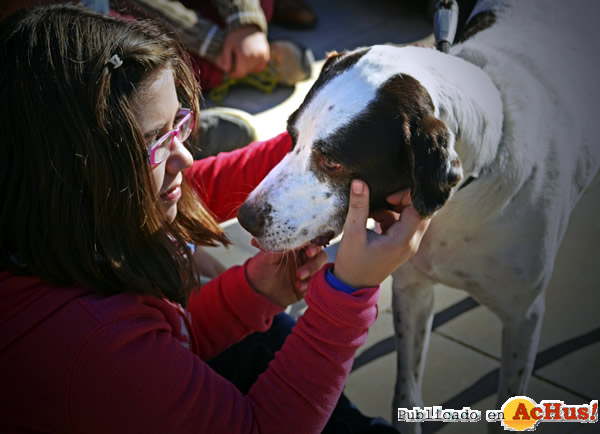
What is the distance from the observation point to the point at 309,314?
54.0 inches

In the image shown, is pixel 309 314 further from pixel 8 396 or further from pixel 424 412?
pixel 424 412

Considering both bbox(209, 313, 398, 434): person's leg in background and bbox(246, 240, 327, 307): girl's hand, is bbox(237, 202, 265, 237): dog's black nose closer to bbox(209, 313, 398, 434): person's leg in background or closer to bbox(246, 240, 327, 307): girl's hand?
bbox(246, 240, 327, 307): girl's hand

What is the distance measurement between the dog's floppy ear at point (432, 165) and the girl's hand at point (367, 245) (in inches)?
1.9

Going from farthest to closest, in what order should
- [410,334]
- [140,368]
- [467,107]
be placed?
[410,334]
[467,107]
[140,368]

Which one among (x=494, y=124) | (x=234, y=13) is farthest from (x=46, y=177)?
(x=234, y=13)

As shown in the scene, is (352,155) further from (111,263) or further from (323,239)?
(111,263)

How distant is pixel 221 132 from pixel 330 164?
217 cm

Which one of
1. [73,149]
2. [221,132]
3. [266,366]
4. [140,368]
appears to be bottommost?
[221,132]

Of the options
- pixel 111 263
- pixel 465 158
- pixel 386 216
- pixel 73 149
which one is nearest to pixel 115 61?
pixel 73 149

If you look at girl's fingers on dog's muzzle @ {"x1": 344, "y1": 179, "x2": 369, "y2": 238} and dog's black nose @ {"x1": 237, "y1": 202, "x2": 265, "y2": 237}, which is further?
dog's black nose @ {"x1": 237, "y1": 202, "x2": 265, "y2": 237}

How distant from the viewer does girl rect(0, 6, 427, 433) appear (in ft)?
3.82

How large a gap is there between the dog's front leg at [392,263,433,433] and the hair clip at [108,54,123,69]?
1.26m

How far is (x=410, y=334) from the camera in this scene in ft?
7.22

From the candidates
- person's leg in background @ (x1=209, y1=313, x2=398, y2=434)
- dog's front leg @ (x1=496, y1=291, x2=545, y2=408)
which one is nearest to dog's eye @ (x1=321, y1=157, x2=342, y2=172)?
person's leg in background @ (x1=209, y1=313, x2=398, y2=434)
